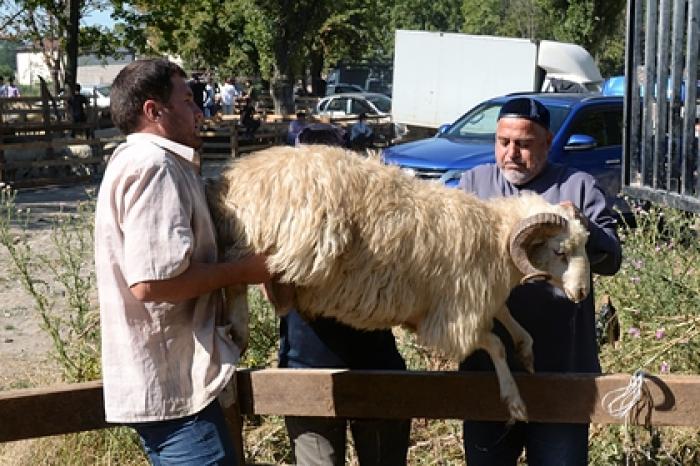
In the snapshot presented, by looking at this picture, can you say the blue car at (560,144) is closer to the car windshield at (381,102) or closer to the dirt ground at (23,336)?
the dirt ground at (23,336)

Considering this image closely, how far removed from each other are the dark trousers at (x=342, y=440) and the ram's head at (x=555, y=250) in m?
0.84

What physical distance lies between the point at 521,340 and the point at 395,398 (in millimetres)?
461

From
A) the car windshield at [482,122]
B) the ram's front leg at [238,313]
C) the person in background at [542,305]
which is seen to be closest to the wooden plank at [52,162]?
the car windshield at [482,122]

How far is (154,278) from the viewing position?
7.59ft

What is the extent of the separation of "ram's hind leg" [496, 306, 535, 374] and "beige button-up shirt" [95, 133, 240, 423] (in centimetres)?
96

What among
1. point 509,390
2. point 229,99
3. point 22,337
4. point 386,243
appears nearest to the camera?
point 386,243

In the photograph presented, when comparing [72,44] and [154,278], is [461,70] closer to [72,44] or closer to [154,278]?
[72,44]

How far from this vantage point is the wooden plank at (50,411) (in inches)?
114

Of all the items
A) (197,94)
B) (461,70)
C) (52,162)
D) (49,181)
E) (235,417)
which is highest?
(461,70)

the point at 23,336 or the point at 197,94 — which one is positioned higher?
the point at 197,94

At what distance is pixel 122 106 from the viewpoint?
8.00 ft

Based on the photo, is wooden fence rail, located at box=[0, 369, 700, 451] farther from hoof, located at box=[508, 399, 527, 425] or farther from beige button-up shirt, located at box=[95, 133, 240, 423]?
beige button-up shirt, located at box=[95, 133, 240, 423]

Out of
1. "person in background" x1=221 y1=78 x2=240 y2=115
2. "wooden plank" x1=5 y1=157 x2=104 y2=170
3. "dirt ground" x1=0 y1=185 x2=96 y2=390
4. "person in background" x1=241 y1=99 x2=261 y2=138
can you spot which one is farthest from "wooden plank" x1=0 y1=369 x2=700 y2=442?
"person in background" x1=221 y1=78 x2=240 y2=115

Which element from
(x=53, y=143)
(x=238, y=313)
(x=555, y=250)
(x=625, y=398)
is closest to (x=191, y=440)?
(x=238, y=313)
